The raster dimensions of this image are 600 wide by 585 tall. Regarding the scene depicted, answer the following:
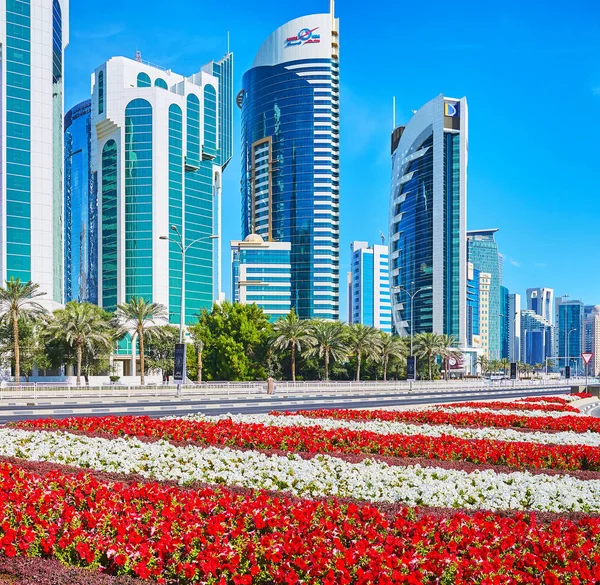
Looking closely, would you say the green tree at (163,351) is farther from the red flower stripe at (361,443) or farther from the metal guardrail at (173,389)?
the red flower stripe at (361,443)

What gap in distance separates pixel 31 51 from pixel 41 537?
98859 millimetres

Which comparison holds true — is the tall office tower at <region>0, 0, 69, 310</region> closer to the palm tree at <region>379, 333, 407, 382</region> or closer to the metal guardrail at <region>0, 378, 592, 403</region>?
the palm tree at <region>379, 333, 407, 382</region>

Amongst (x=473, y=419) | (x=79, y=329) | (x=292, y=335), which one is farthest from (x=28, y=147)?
(x=473, y=419)

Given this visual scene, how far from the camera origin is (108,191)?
134 metres

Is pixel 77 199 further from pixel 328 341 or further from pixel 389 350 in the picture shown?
pixel 328 341

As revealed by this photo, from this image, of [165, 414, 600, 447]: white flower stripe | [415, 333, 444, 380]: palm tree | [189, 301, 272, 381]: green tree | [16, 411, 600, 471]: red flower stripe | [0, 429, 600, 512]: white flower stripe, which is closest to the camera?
[0, 429, 600, 512]: white flower stripe

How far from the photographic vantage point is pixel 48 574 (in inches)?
229

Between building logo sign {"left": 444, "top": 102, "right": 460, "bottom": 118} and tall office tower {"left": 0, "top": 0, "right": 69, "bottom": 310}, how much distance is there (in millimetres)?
95782

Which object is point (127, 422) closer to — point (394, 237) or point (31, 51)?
point (31, 51)

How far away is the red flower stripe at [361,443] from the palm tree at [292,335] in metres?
46.8

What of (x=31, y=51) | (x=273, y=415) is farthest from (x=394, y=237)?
(x=273, y=415)

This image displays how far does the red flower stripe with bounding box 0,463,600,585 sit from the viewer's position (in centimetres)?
542

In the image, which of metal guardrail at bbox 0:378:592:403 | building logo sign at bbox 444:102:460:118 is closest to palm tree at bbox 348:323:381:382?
metal guardrail at bbox 0:378:592:403

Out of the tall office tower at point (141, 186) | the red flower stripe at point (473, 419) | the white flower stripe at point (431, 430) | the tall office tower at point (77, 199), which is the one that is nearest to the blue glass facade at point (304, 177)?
the tall office tower at point (141, 186)
